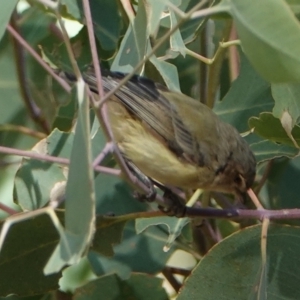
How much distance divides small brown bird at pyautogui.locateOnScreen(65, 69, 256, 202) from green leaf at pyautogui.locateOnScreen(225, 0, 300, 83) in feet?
2.48

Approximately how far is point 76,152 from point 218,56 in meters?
0.66

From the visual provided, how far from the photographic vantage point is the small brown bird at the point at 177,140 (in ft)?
5.39

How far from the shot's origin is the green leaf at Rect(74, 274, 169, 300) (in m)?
1.51

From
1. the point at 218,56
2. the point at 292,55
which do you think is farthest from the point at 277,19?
the point at 218,56

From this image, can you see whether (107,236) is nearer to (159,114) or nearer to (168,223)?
(168,223)

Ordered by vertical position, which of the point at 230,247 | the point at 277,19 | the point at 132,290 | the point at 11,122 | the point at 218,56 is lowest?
the point at 132,290

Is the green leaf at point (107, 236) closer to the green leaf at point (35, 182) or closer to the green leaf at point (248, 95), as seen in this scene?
the green leaf at point (35, 182)

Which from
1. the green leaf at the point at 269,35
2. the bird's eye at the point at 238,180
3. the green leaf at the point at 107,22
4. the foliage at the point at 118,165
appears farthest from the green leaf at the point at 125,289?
the green leaf at the point at 269,35

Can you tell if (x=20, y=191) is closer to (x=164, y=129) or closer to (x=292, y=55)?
(x=164, y=129)

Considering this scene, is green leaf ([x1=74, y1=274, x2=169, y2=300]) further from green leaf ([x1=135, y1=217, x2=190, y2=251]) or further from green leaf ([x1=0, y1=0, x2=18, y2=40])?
green leaf ([x1=0, y1=0, x2=18, y2=40])

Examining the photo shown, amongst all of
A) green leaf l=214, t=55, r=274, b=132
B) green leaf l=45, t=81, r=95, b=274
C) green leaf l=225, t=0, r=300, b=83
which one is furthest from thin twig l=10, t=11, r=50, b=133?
green leaf l=225, t=0, r=300, b=83

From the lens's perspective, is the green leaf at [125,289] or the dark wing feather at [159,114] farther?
the dark wing feather at [159,114]

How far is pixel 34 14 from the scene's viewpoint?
72.5 inches

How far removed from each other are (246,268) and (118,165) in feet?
1.39
